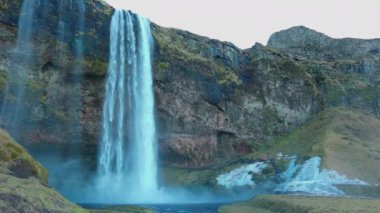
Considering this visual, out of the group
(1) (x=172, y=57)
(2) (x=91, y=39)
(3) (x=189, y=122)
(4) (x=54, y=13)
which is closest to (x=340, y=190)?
(3) (x=189, y=122)

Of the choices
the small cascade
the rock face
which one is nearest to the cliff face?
the small cascade

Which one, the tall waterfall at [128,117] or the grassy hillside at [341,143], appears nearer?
the grassy hillside at [341,143]

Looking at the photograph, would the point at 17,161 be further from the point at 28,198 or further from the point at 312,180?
the point at 312,180

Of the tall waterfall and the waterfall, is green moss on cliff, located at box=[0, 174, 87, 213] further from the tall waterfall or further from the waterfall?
the tall waterfall

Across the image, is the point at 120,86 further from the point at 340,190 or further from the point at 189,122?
the point at 340,190

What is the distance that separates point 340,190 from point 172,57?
34.1m

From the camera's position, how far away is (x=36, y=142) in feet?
228

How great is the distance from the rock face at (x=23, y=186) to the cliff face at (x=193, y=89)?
31659 millimetres

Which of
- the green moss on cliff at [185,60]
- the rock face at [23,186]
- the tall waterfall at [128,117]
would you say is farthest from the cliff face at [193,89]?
the rock face at [23,186]

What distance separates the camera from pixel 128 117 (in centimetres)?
7225

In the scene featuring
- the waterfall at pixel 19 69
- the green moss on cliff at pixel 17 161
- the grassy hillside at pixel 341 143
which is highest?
the waterfall at pixel 19 69

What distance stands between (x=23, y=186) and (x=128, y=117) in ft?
140

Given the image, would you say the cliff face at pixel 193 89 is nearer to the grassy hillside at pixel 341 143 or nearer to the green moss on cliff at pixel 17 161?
the grassy hillside at pixel 341 143

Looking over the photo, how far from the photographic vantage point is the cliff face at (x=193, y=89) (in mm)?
68062
